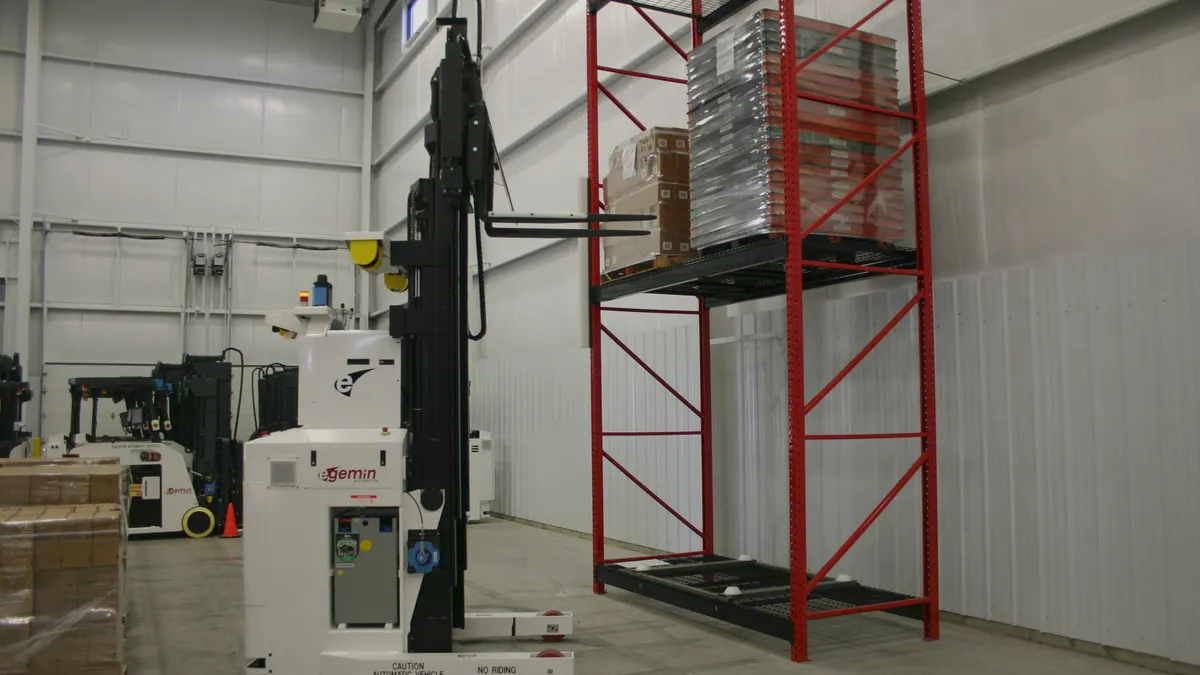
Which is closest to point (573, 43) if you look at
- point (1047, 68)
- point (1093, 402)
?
point (1047, 68)

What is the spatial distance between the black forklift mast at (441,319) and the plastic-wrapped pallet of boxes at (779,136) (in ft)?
3.75

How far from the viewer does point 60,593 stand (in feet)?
14.9

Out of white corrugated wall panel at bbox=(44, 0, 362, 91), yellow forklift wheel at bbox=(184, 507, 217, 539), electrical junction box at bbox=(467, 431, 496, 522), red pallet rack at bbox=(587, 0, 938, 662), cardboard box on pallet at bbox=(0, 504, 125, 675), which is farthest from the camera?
white corrugated wall panel at bbox=(44, 0, 362, 91)

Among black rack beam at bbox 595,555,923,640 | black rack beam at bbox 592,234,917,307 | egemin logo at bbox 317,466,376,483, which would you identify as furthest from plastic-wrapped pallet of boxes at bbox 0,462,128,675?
black rack beam at bbox 592,234,917,307

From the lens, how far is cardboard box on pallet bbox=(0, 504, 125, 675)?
443cm

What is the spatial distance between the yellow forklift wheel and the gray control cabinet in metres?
7.73

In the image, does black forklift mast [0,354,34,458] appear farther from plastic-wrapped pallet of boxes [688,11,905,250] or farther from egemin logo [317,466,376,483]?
plastic-wrapped pallet of boxes [688,11,905,250]

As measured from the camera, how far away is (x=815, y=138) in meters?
5.62

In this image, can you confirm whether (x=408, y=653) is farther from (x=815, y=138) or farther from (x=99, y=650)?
(x=815, y=138)

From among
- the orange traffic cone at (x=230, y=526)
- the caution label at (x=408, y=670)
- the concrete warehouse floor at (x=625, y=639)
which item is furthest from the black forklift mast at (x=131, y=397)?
the caution label at (x=408, y=670)

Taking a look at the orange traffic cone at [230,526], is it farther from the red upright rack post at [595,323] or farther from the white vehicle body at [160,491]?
the red upright rack post at [595,323]

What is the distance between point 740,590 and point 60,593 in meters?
3.85

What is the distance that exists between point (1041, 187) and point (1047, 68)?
69 cm

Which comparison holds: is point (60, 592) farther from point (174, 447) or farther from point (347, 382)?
point (174, 447)
